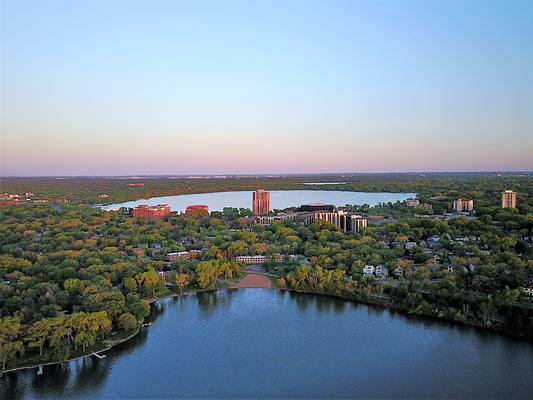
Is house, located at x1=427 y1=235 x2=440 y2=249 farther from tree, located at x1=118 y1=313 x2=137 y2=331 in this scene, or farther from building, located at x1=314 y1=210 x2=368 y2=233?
tree, located at x1=118 y1=313 x2=137 y2=331

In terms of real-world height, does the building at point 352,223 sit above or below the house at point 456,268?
above

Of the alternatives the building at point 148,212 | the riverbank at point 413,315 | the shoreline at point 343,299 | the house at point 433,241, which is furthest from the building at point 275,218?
Result: the riverbank at point 413,315

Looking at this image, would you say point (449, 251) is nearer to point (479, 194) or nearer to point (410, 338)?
point (410, 338)

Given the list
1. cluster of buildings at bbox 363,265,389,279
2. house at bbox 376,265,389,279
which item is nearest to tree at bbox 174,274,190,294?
cluster of buildings at bbox 363,265,389,279

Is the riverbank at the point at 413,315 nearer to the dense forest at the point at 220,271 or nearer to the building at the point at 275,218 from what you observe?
the dense forest at the point at 220,271

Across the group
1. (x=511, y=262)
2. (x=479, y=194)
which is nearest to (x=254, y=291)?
(x=511, y=262)

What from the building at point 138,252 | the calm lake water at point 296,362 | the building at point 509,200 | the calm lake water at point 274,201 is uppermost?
the building at point 509,200
